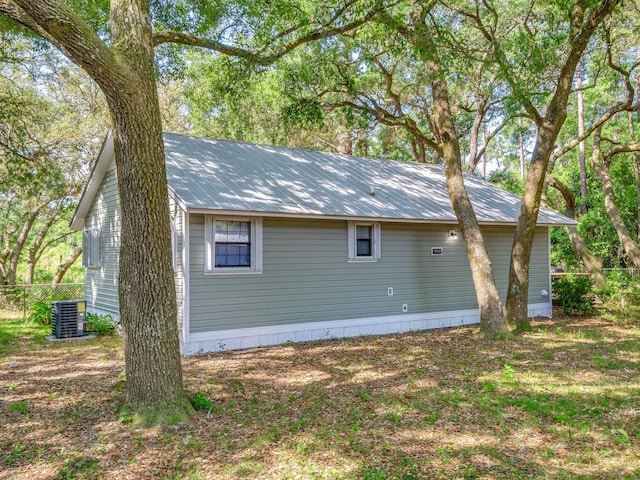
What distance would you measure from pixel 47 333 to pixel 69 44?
8.83 metres

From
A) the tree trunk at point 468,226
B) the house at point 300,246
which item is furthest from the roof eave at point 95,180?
the tree trunk at point 468,226

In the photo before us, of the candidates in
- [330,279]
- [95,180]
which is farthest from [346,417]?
[95,180]

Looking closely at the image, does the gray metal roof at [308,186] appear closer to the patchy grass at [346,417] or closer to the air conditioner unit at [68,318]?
the patchy grass at [346,417]

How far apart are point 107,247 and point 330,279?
18.2 feet

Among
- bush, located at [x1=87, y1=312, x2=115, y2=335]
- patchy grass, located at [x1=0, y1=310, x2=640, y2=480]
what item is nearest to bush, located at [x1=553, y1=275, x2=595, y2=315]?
patchy grass, located at [x1=0, y1=310, x2=640, y2=480]

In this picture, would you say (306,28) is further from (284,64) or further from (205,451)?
(205,451)

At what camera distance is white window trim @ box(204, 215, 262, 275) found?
8383 mm

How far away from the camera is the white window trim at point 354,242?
10117 millimetres

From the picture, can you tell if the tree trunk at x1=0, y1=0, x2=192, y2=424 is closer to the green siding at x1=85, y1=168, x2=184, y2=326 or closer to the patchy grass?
the patchy grass

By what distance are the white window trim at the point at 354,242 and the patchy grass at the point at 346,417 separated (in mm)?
2239

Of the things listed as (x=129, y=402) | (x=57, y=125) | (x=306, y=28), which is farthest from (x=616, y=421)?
(x=57, y=125)

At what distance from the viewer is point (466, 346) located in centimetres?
888

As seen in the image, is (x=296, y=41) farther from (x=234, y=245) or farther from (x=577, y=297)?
(x=577, y=297)

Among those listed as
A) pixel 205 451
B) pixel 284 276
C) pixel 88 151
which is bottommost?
pixel 205 451
